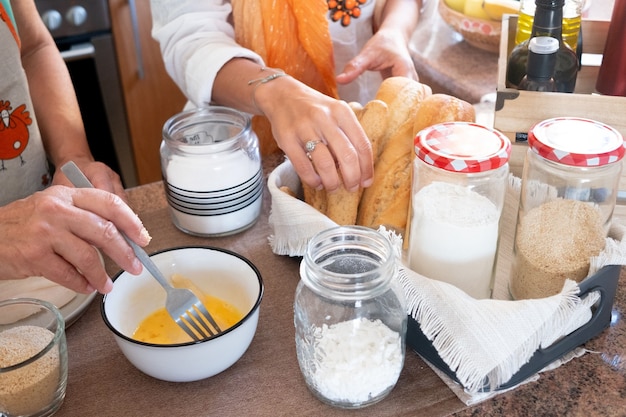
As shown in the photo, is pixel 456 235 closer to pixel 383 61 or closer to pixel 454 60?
pixel 383 61

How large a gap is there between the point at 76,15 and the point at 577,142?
166 centimetres

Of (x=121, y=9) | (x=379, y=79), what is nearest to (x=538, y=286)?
(x=379, y=79)

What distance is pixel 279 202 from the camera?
2.80 ft

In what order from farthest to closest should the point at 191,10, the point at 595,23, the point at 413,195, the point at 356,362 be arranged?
the point at 191,10, the point at 595,23, the point at 413,195, the point at 356,362

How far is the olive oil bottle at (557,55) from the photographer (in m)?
0.82

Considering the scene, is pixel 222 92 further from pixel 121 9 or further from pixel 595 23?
pixel 121 9

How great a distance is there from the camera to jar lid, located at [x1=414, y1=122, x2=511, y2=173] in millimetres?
684

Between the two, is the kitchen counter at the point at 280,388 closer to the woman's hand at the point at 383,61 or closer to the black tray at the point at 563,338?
the black tray at the point at 563,338

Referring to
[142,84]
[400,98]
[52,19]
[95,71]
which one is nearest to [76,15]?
[52,19]

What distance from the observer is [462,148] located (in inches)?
28.0

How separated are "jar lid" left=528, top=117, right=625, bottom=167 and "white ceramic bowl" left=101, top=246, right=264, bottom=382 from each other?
344 mm

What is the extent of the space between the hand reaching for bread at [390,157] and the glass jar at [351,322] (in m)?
0.17

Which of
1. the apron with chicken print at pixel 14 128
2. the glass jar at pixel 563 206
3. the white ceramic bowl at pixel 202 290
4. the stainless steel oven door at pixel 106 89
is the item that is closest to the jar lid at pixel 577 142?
the glass jar at pixel 563 206

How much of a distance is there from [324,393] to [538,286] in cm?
26
